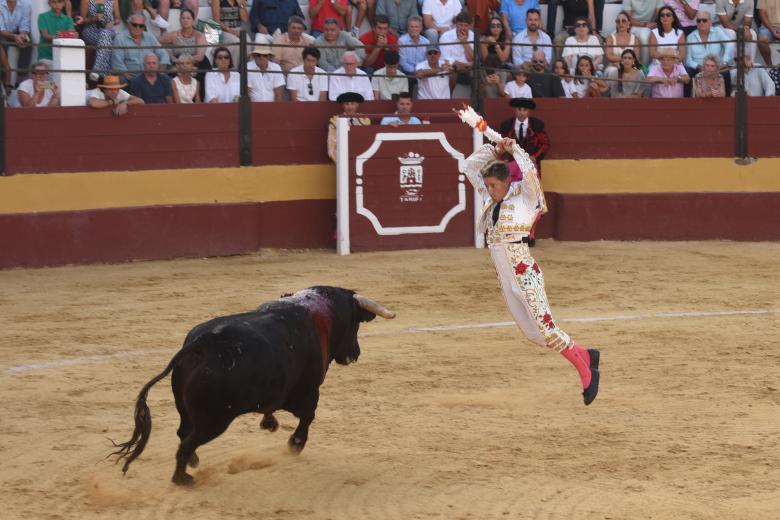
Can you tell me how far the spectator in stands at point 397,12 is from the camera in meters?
12.8

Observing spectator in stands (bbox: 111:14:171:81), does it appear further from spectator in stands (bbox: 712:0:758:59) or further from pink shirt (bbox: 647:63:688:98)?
spectator in stands (bbox: 712:0:758:59)

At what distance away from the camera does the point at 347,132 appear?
12031 millimetres

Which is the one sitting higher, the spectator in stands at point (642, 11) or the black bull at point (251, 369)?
the spectator in stands at point (642, 11)

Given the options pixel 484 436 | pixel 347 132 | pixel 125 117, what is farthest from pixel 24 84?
pixel 484 436

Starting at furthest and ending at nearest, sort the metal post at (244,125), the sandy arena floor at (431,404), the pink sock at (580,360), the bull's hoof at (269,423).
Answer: the metal post at (244,125) < the pink sock at (580,360) < the bull's hoof at (269,423) < the sandy arena floor at (431,404)

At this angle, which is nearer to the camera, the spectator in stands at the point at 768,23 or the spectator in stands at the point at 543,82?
the spectator in stands at the point at 543,82

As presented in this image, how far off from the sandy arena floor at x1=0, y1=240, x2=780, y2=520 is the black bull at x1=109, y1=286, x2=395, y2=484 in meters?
0.27

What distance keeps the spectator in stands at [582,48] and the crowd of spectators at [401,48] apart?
0.01 metres

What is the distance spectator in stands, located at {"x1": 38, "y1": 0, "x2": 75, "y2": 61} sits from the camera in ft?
37.5

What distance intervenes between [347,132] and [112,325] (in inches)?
147

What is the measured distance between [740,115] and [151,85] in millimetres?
5448

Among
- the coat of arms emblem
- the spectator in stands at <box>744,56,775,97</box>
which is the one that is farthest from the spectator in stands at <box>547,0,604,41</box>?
the coat of arms emblem

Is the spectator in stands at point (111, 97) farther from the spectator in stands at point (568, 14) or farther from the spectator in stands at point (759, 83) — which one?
the spectator in stands at point (759, 83)

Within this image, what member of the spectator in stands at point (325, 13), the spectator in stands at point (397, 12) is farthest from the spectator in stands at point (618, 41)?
the spectator in stands at point (325, 13)
